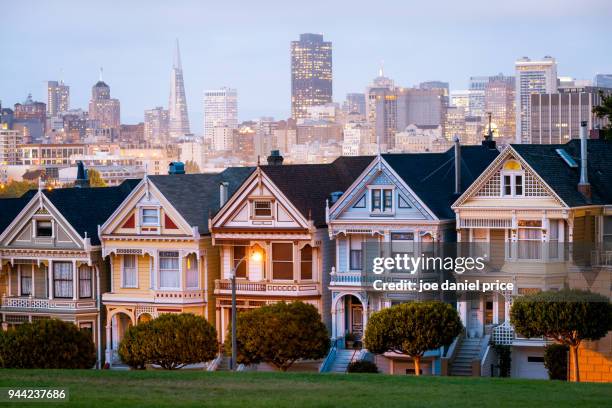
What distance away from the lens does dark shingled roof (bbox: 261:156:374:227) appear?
186 ft

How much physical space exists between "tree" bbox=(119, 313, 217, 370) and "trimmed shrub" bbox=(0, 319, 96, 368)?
1289 millimetres

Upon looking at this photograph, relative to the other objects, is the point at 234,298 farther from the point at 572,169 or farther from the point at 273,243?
the point at 572,169

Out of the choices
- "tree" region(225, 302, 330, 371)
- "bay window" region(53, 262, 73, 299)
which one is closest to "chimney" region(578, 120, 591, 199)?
"tree" region(225, 302, 330, 371)

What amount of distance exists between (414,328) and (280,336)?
432 centimetres

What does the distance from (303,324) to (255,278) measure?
179 inches

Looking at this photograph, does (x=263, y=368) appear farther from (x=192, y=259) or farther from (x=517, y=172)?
(x=517, y=172)

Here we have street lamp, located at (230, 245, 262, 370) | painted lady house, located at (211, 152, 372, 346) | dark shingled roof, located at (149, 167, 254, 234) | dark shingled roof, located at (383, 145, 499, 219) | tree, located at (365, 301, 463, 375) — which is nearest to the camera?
street lamp, located at (230, 245, 262, 370)

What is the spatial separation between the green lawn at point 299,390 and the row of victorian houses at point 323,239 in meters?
13.2

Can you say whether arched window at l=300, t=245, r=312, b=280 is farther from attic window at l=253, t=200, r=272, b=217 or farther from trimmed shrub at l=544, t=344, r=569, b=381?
trimmed shrub at l=544, t=344, r=569, b=381

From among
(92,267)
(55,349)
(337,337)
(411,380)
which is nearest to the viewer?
(411,380)

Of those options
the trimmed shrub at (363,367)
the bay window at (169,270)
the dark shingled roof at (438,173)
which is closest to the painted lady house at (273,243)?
the bay window at (169,270)

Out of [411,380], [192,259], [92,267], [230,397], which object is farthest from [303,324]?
[230,397]

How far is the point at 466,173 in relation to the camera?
5741 centimetres

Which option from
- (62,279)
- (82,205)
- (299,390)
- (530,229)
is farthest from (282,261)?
(299,390)
